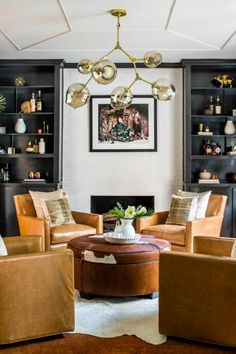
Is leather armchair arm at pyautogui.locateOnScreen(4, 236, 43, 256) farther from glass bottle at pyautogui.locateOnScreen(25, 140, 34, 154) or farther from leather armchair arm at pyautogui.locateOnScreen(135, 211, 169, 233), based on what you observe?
glass bottle at pyautogui.locateOnScreen(25, 140, 34, 154)

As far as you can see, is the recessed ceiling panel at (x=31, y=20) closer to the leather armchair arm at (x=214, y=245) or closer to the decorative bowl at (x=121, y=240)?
the decorative bowl at (x=121, y=240)

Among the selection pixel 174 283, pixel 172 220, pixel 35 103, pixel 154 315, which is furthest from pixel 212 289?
pixel 35 103

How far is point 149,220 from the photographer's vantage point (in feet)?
18.6

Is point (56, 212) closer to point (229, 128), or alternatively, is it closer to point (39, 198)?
Answer: point (39, 198)

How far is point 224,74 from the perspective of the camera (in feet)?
22.8

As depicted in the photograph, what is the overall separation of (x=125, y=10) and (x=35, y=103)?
2.68 meters

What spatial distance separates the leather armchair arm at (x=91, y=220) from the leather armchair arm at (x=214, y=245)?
6.15 feet

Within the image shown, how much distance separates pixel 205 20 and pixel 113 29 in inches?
41.2

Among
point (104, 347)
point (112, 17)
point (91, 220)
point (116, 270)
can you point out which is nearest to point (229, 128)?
point (91, 220)

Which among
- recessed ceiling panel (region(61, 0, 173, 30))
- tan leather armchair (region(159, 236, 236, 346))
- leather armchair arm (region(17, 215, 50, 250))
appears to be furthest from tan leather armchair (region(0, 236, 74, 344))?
recessed ceiling panel (region(61, 0, 173, 30))

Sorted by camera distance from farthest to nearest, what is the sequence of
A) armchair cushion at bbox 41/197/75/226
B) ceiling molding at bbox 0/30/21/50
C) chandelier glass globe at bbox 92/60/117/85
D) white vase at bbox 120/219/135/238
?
armchair cushion at bbox 41/197/75/226 < ceiling molding at bbox 0/30/21/50 < white vase at bbox 120/219/135/238 < chandelier glass globe at bbox 92/60/117/85

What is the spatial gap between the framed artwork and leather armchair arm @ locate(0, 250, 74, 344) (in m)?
3.77

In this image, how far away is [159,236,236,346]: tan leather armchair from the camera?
3018 millimetres

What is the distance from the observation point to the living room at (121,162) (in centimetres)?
316
